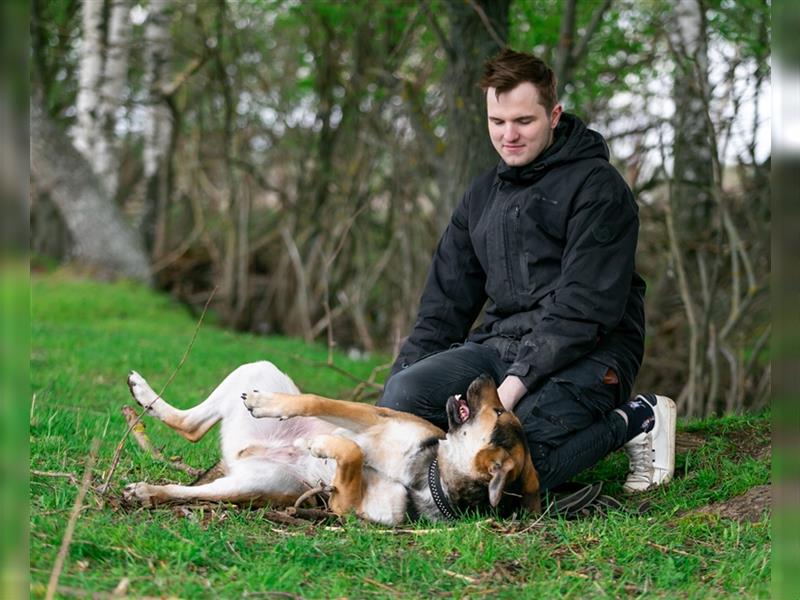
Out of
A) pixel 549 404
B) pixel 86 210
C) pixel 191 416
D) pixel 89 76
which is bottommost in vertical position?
pixel 191 416

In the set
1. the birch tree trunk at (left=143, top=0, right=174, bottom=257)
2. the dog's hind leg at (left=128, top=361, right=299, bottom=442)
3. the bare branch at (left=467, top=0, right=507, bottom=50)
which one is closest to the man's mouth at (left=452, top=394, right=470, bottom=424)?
the dog's hind leg at (left=128, top=361, right=299, bottom=442)

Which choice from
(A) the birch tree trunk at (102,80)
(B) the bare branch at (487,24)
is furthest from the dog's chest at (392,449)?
(A) the birch tree trunk at (102,80)

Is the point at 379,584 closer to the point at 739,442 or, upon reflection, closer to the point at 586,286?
the point at 586,286

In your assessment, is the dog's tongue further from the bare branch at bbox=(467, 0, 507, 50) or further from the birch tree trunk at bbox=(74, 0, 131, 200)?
the birch tree trunk at bbox=(74, 0, 131, 200)

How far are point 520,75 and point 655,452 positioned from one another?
2.00 metres

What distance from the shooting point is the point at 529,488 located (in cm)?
398

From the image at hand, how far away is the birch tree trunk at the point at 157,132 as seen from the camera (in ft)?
45.1

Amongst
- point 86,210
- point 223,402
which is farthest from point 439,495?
point 86,210

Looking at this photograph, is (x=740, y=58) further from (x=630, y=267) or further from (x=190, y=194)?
(x=190, y=194)

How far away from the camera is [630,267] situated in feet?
14.0

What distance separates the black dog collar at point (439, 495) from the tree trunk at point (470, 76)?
3.30 m

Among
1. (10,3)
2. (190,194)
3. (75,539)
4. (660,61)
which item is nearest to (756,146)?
(660,61)

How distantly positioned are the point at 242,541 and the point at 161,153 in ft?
39.4

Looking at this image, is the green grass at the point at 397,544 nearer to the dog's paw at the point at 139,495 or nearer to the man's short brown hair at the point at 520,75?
the dog's paw at the point at 139,495
